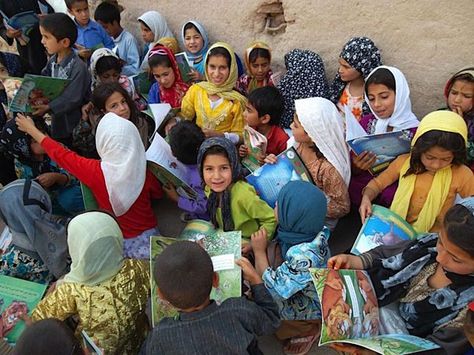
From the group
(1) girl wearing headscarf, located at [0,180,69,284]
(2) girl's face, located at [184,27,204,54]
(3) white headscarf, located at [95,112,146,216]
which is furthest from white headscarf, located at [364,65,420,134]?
(1) girl wearing headscarf, located at [0,180,69,284]

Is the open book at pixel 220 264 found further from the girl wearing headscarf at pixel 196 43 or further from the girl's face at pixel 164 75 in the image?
the girl wearing headscarf at pixel 196 43

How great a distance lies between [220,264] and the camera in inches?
91.1

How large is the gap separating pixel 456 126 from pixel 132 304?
2048mm


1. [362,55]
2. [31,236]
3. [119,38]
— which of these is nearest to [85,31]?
[119,38]

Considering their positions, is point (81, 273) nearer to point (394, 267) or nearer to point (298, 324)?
point (298, 324)

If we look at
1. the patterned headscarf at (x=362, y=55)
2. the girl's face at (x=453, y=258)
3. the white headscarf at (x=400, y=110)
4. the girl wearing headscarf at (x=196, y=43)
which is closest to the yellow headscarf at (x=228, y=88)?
the girl wearing headscarf at (x=196, y=43)

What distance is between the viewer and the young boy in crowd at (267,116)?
3.52m

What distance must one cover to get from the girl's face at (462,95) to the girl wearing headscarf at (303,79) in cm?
107

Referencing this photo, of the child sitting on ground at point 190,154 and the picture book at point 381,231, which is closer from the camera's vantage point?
the picture book at point 381,231

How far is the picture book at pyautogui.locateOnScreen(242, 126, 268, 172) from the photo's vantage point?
3455 mm

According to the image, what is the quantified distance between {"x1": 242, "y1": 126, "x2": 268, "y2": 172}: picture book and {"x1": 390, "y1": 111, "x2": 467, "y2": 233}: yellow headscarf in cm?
109

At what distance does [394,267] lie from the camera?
6.93ft

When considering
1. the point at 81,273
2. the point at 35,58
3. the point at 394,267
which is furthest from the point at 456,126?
the point at 35,58

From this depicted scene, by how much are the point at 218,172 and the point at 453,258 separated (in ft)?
4.79
